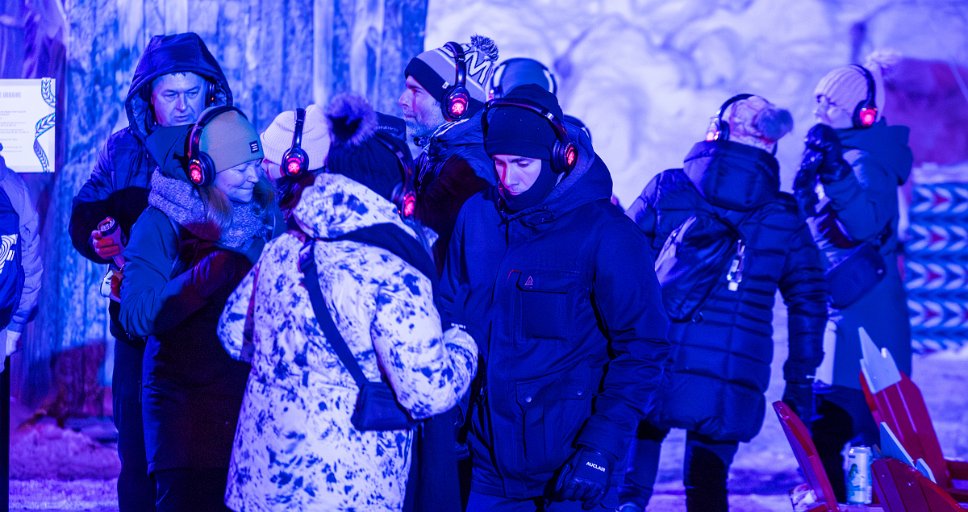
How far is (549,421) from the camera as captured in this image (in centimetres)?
290

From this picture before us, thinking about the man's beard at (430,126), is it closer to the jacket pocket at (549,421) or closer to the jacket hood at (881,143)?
the jacket pocket at (549,421)

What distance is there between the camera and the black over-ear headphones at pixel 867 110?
5.08 metres

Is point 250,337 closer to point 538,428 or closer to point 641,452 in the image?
point 538,428

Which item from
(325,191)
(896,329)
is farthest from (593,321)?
(896,329)

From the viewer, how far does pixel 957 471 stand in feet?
12.2

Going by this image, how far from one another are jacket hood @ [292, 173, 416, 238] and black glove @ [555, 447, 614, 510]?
2.36 ft

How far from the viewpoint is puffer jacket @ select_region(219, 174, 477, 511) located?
257 centimetres

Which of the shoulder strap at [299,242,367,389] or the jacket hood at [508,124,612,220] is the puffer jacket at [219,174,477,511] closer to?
the shoulder strap at [299,242,367,389]

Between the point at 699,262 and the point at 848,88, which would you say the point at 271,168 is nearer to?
the point at 699,262

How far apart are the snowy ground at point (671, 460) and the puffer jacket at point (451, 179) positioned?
245cm

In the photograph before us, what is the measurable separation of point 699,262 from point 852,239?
1.08 meters

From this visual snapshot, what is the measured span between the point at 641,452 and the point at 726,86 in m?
2.78

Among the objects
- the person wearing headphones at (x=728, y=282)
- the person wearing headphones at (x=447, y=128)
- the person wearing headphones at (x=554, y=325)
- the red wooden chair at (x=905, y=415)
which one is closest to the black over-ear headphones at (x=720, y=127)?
the person wearing headphones at (x=728, y=282)

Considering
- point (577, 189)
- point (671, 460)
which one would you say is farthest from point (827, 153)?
point (577, 189)
